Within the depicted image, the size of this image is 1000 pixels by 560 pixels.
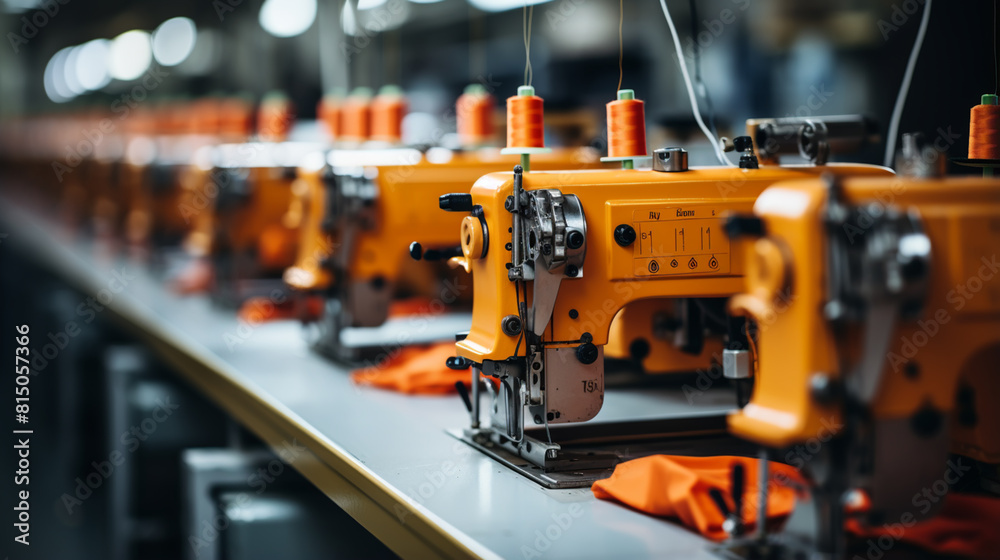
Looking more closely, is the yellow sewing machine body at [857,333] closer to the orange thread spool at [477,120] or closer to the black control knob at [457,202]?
the black control knob at [457,202]

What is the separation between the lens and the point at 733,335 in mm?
1829

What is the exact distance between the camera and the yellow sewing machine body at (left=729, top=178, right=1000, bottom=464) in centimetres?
116

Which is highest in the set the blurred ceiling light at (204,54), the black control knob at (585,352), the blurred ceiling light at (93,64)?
the blurred ceiling light at (93,64)

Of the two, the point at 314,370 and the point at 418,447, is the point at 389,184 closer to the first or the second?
the point at 314,370

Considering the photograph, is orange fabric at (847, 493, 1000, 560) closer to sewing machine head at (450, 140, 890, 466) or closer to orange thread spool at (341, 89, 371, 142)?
sewing machine head at (450, 140, 890, 466)

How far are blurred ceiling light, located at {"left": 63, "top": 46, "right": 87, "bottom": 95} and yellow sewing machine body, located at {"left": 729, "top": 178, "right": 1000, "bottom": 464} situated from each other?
43.5 ft

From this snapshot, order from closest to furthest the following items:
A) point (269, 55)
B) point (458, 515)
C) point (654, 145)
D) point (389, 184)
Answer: point (458, 515) → point (389, 184) → point (654, 145) → point (269, 55)

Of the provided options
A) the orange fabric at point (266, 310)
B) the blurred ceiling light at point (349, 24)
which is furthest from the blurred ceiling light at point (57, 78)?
the orange fabric at point (266, 310)

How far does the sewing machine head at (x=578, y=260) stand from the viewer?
1732mm

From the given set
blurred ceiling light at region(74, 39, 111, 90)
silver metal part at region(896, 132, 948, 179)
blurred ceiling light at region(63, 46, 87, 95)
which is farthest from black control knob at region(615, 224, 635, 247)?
blurred ceiling light at region(63, 46, 87, 95)

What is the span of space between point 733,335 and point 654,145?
1412 mm

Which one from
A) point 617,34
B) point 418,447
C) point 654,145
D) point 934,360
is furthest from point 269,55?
point 934,360

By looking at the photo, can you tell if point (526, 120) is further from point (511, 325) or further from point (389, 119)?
point (389, 119)

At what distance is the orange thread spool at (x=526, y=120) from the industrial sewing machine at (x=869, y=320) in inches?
30.3
